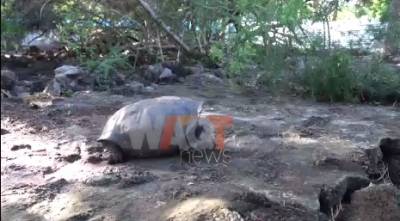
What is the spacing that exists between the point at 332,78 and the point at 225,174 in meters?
2.93

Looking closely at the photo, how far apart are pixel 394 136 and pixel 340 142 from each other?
0.50 metres

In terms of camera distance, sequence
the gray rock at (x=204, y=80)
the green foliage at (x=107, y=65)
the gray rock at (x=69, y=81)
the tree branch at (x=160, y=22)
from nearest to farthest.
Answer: the gray rock at (x=69, y=81), the green foliage at (x=107, y=65), the gray rock at (x=204, y=80), the tree branch at (x=160, y=22)

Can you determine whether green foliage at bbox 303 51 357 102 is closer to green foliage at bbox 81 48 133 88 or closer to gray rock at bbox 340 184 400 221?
green foliage at bbox 81 48 133 88

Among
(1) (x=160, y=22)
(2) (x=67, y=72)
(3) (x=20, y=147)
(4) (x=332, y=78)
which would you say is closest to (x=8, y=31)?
(3) (x=20, y=147)

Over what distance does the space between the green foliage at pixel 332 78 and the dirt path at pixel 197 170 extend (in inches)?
20.0

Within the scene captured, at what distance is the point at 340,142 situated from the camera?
427cm

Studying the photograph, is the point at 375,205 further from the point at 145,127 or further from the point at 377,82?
the point at 377,82

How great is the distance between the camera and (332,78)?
6.04 metres

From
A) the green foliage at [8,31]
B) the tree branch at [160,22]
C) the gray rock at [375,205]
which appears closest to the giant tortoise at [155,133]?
the gray rock at [375,205]

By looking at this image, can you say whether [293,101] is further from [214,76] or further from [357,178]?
[357,178]

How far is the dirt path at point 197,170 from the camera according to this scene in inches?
117

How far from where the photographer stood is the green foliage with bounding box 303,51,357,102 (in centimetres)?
600

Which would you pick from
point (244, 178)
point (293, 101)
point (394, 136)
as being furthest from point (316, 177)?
point (293, 101)

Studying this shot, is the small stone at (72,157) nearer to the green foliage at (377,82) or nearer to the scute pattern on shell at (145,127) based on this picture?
the scute pattern on shell at (145,127)
